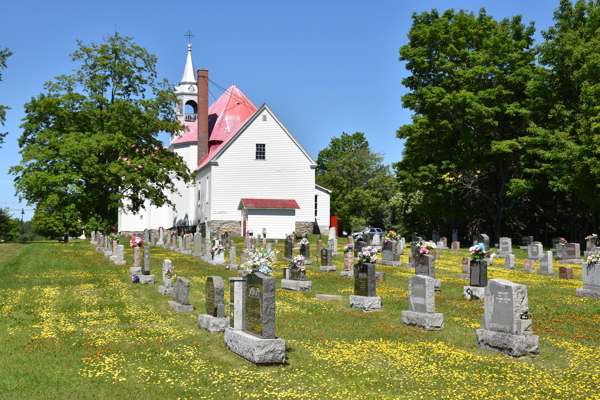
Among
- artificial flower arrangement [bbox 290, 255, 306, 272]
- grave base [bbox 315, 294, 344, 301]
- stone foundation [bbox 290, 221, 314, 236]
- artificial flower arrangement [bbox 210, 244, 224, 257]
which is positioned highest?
stone foundation [bbox 290, 221, 314, 236]

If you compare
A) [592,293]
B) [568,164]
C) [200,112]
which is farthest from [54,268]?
[200,112]

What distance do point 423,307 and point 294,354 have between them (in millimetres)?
4173

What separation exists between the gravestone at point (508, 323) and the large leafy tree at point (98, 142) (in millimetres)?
34546

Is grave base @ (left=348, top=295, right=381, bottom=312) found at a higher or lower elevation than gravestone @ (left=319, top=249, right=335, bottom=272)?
lower

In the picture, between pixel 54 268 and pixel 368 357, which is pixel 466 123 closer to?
pixel 54 268

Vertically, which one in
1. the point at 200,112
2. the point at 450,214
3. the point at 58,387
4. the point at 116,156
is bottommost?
the point at 58,387

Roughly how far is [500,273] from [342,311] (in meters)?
12.8

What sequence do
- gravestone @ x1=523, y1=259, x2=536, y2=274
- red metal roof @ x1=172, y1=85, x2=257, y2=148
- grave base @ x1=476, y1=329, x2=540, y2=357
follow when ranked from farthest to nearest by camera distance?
red metal roof @ x1=172, y1=85, x2=257, y2=148, gravestone @ x1=523, y1=259, x2=536, y2=274, grave base @ x1=476, y1=329, x2=540, y2=357

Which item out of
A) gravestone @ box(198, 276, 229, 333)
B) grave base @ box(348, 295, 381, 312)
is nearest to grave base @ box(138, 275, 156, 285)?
grave base @ box(348, 295, 381, 312)

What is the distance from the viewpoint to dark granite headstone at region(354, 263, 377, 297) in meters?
17.3

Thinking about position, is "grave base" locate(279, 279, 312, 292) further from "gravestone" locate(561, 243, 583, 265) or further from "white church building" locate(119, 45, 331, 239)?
"white church building" locate(119, 45, 331, 239)

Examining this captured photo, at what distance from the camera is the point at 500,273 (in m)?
27.4

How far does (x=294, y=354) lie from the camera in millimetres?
11750

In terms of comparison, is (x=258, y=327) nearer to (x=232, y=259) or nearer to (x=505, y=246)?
(x=232, y=259)
